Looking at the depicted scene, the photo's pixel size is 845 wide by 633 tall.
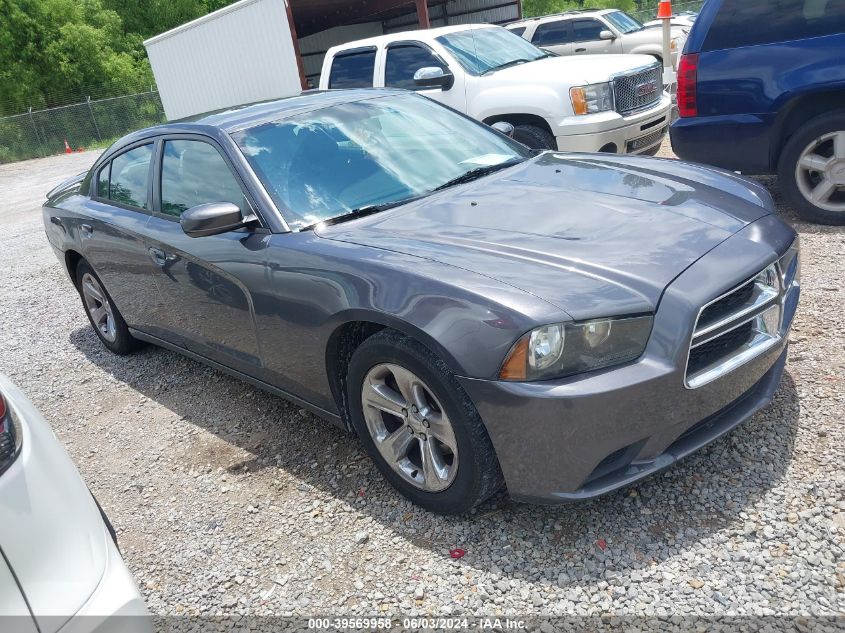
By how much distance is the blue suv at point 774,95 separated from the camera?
4.93 metres

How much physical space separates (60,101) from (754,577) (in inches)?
1637

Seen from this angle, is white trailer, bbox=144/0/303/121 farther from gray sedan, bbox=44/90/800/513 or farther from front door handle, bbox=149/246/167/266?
gray sedan, bbox=44/90/800/513

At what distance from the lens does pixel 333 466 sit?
11.0 feet

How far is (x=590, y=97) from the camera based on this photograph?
22.8 ft

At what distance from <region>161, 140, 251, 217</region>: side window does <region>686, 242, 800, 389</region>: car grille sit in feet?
6.87

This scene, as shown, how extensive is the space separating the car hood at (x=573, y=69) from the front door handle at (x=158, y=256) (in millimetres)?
4575

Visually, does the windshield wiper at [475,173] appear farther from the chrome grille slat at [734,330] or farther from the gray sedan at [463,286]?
the chrome grille slat at [734,330]

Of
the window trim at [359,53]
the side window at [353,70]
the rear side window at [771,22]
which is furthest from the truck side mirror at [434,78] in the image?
the rear side window at [771,22]

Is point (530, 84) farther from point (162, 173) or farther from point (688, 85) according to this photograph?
point (162, 173)

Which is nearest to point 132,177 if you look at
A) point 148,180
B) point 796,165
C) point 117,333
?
point 148,180

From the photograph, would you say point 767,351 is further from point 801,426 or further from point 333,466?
point 333,466

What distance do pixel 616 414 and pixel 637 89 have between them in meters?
5.92

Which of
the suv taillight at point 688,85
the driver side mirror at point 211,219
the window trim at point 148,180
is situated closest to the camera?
the driver side mirror at point 211,219

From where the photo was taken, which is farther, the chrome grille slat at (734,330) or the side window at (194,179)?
the side window at (194,179)
